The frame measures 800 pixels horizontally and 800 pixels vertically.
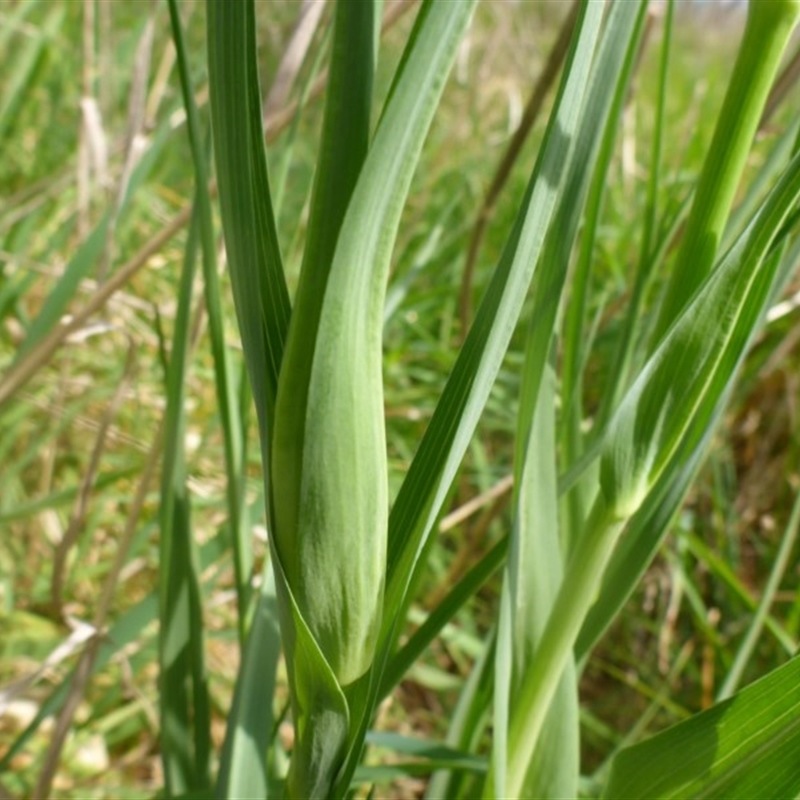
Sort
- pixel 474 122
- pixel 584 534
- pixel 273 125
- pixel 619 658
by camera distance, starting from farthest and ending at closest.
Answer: pixel 474 122 → pixel 619 658 → pixel 273 125 → pixel 584 534

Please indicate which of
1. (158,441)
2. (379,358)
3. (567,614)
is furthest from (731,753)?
(158,441)

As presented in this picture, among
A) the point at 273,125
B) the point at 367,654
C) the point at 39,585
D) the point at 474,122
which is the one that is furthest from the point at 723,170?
the point at 474,122

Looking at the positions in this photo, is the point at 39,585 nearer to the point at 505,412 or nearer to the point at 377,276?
the point at 505,412

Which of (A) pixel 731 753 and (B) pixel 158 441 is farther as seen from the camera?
(B) pixel 158 441

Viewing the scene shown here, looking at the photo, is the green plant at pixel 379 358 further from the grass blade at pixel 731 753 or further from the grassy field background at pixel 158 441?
the grassy field background at pixel 158 441

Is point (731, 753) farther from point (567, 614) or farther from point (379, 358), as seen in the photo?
point (379, 358)

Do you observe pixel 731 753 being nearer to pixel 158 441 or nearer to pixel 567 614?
pixel 567 614

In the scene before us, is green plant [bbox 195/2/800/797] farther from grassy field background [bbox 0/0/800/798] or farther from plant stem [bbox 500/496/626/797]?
grassy field background [bbox 0/0/800/798]

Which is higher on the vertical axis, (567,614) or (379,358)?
(379,358)
